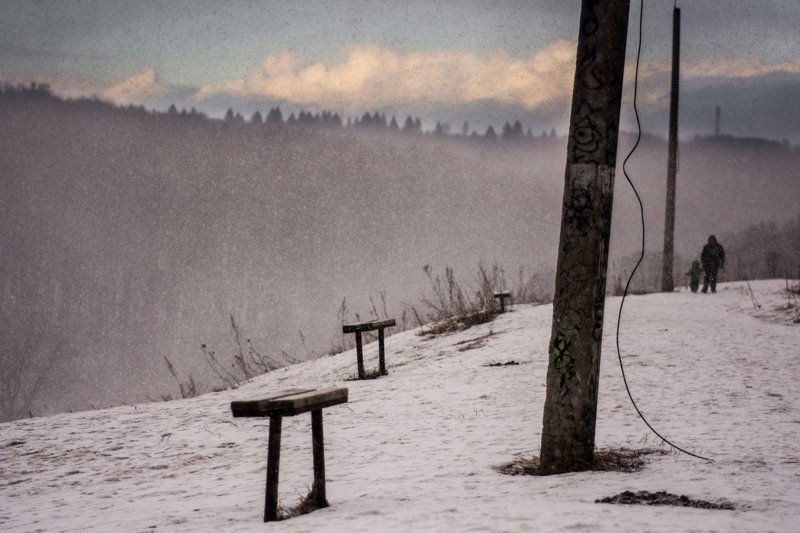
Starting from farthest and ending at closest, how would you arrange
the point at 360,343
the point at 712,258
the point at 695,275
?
the point at 695,275, the point at 712,258, the point at 360,343

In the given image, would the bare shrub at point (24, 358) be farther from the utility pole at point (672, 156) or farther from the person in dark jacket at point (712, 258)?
the person in dark jacket at point (712, 258)

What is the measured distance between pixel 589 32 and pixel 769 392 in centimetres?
508

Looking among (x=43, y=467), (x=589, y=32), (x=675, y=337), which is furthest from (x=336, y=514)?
(x=675, y=337)

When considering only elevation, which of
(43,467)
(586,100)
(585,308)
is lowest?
(43,467)

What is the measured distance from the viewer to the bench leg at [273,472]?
4.11 metres

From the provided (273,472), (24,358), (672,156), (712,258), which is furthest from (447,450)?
(24,358)

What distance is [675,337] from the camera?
36.9 ft

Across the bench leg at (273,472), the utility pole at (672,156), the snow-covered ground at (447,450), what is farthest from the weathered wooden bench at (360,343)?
the utility pole at (672,156)

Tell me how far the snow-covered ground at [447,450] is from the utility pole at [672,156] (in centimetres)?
982

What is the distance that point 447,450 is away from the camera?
5.77m

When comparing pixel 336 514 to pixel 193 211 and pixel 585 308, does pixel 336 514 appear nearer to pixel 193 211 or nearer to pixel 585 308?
pixel 585 308

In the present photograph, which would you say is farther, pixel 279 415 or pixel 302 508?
pixel 302 508

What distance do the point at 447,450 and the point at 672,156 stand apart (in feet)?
62.7

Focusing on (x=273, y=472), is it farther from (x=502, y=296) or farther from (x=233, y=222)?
(x=233, y=222)
